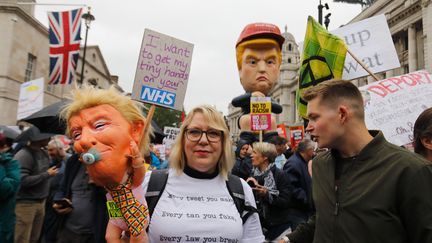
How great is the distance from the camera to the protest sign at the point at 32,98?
1014 centimetres

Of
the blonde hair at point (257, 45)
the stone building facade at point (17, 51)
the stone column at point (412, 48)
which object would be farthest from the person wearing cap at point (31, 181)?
the stone column at point (412, 48)

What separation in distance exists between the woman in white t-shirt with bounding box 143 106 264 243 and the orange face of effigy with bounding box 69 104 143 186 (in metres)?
0.54

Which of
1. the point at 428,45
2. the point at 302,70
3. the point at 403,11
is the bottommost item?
the point at 302,70

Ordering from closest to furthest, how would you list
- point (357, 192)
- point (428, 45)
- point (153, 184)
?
point (357, 192), point (153, 184), point (428, 45)

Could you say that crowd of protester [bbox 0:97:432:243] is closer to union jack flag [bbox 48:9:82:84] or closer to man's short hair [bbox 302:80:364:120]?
man's short hair [bbox 302:80:364:120]

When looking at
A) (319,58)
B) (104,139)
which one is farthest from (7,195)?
(319,58)

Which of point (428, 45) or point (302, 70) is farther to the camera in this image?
point (428, 45)

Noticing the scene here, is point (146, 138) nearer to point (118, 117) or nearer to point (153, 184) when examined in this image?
point (118, 117)

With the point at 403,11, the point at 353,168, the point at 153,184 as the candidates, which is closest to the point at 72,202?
the point at 153,184

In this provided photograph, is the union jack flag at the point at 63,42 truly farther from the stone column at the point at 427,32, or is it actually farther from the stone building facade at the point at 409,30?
the stone column at the point at 427,32

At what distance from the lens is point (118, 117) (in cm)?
200

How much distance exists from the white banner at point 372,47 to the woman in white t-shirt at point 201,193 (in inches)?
130

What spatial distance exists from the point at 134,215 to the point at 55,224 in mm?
2370

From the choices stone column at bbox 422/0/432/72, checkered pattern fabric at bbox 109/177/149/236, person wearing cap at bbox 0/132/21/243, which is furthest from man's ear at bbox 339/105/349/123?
stone column at bbox 422/0/432/72
